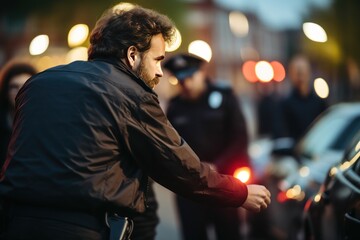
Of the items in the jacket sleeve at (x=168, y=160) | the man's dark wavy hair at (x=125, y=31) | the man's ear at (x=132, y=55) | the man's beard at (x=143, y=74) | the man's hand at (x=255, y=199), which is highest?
the man's dark wavy hair at (x=125, y=31)

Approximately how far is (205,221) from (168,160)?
9.89 feet

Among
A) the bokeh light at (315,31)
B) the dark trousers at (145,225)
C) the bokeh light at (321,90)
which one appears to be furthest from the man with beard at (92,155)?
the bokeh light at (315,31)

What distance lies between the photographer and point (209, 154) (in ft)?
23.2

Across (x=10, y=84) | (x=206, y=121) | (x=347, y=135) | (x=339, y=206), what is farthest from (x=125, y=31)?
(x=347, y=135)

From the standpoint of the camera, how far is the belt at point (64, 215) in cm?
372

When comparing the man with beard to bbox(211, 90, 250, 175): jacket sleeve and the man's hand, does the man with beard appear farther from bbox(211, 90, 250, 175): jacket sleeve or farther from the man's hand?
bbox(211, 90, 250, 175): jacket sleeve

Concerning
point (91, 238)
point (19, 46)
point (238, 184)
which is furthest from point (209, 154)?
point (19, 46)

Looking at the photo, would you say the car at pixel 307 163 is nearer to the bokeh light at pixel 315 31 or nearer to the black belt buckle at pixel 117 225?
the black belt buckle at pixel 117 225

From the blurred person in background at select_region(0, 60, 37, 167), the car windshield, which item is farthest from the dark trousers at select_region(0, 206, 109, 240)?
the car windshield

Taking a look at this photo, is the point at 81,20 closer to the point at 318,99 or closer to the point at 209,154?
the point at 318,99

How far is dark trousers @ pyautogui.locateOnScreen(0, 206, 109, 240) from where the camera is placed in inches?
146

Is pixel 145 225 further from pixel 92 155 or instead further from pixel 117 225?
pixel 92 155

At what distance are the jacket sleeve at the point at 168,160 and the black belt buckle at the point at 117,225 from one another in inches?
10.0

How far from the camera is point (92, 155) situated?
12.3 feet
